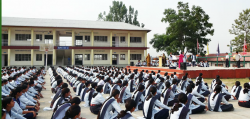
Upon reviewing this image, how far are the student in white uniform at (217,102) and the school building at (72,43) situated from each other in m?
24.3

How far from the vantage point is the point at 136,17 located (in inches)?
1890

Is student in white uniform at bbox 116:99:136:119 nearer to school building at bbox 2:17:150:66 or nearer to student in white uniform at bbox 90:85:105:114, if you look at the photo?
student in white uniform at bbox 90:85:105:114

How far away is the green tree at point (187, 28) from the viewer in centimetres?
3097

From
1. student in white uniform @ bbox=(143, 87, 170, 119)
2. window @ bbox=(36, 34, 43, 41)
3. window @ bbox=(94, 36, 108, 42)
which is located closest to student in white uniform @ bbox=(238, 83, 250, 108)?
student in white uniform @ bbox=(143, 87, 170, 119)

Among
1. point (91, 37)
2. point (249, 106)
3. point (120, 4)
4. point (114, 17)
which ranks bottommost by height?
point (249, 106)

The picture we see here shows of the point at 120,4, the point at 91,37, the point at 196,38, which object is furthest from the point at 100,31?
the point at 120,4

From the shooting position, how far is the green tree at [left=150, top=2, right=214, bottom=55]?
30969 mm

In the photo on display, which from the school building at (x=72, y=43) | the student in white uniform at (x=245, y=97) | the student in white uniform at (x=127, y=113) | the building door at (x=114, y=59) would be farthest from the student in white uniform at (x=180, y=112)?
the building door at (x=114, y=59)

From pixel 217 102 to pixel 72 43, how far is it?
2564 cm

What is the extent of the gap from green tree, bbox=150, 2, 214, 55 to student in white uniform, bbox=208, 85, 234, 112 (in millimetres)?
25606

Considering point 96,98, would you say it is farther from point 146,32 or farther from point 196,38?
point 196,38

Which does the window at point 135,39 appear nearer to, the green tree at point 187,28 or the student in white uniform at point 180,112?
the green tree at point 187,28

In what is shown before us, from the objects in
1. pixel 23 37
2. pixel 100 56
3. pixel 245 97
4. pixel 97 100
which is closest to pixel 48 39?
pixel 23 37

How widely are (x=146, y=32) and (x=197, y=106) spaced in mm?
26905
